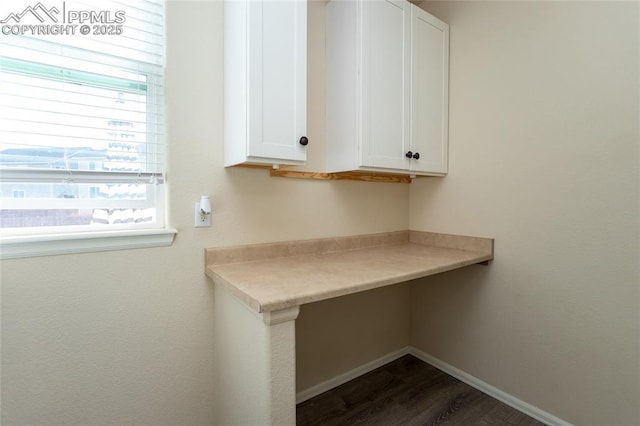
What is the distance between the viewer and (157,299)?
1339 millimetres

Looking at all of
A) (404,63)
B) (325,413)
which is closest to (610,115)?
(404,63)

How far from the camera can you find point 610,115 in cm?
138

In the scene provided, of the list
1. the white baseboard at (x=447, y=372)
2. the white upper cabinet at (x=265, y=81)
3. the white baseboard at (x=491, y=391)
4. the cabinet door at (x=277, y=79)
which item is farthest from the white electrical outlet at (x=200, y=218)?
the white baseboard at (x=491, y=391)

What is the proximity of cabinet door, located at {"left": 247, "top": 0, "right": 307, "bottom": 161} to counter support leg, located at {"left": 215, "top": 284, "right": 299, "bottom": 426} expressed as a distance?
66 cm

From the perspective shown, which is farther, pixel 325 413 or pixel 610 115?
pixel 325 413

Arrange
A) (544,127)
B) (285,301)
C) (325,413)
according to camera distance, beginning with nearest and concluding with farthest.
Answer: (285,301)
(544,127)
(325,413)

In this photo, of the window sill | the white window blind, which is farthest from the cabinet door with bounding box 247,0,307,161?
the window sill

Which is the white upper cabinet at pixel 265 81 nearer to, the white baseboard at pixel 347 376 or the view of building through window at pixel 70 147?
the view of building through window at pixel 70 147

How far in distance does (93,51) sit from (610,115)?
2.24 metres

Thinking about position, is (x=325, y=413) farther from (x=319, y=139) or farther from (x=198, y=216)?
(x=319, y=139)

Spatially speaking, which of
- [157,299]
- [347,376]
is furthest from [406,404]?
[157,299]

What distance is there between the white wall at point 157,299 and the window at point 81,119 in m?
0.11

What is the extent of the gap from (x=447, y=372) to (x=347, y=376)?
2.25 ft

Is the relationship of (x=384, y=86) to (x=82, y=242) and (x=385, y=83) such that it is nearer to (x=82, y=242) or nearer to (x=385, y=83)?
(x=385, y=83)
